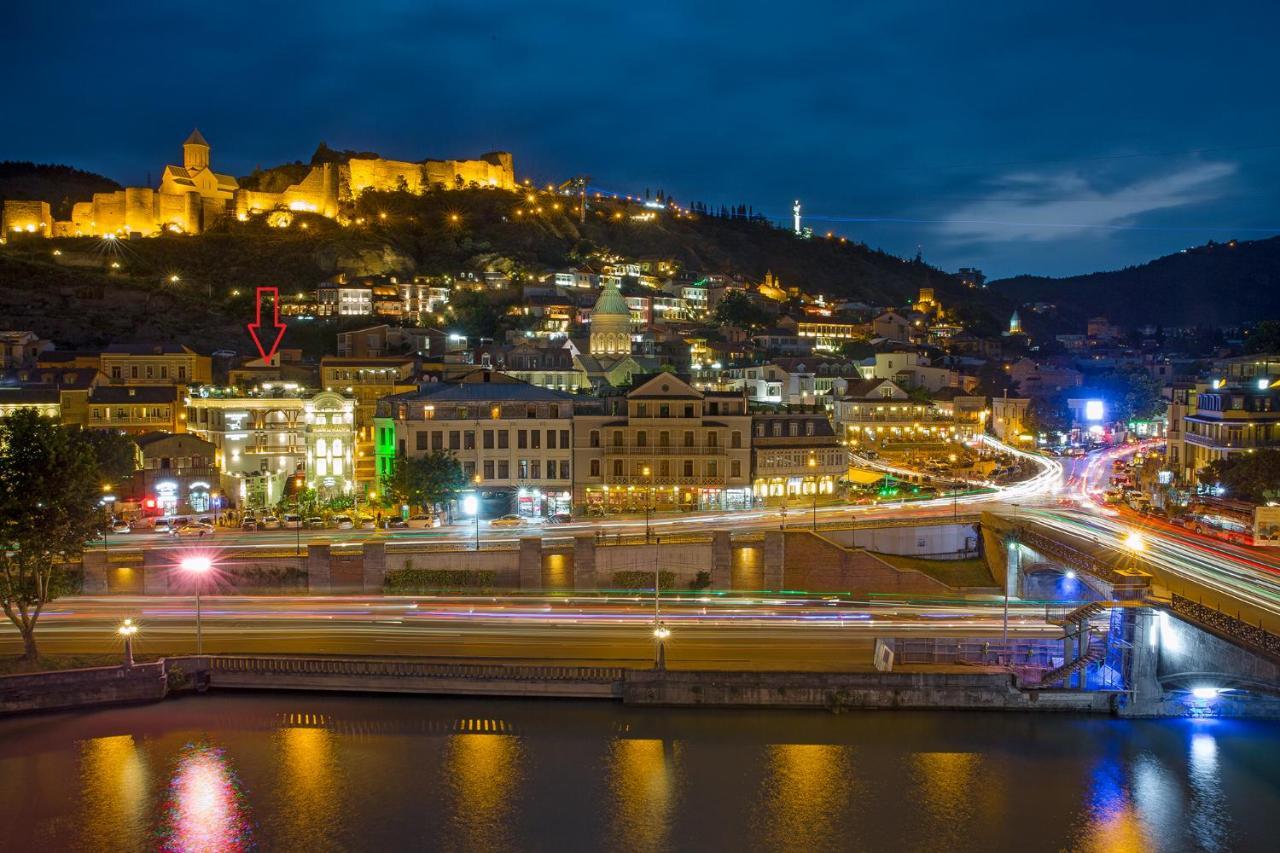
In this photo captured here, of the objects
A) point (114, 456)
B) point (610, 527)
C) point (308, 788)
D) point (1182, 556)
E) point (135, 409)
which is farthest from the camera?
point (135, 409)

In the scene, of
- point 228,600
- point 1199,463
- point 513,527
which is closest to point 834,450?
point 513,527

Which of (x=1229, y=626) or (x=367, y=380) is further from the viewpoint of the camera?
(x=367, y=380)

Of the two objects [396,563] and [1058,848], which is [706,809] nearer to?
[1058,848]

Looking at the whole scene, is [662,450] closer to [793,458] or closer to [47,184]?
[793,458]

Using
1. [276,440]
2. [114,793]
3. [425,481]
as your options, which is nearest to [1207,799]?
[114,793]

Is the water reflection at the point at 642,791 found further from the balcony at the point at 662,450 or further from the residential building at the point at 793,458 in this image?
the residential building at the point at 793,458

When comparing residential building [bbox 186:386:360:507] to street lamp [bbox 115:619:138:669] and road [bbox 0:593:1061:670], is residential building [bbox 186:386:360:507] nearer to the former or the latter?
road [bbox 0:593:1061:670]

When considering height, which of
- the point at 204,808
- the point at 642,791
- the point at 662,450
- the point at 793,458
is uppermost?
the point at 662,450
